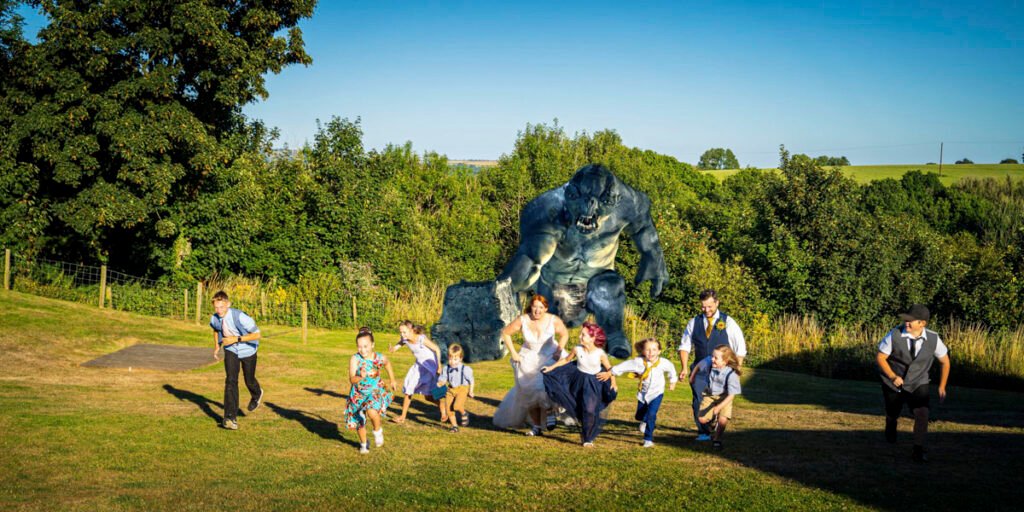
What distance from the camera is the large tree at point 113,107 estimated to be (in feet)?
76.4

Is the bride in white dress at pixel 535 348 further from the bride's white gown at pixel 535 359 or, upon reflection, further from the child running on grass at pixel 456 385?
the child running on grass at pixel 456 385

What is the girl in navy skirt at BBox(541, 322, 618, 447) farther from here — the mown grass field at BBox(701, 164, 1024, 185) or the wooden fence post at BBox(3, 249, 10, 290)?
the mown grass field at BBox(701, 164, 1024, 185)

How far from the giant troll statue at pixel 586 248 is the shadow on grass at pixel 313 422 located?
329 cm

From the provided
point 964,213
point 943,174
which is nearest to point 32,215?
point 964,213

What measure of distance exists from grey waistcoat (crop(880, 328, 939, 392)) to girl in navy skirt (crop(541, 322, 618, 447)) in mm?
3156

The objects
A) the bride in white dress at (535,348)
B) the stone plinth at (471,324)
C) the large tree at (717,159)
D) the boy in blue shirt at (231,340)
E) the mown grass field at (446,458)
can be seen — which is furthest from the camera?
the large tree at (717,159)

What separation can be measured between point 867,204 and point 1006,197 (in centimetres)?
981

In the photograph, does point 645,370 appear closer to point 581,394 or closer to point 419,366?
point 581,394

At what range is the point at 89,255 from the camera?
2855cm

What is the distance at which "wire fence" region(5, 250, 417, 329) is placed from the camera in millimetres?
23609

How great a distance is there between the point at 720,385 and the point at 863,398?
7979mm

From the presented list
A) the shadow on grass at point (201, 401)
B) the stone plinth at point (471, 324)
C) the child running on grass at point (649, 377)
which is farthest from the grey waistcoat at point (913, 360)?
the shadow on grass at point (201, 401)

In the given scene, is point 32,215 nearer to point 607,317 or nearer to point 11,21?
point 11,21

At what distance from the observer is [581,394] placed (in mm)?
9594
